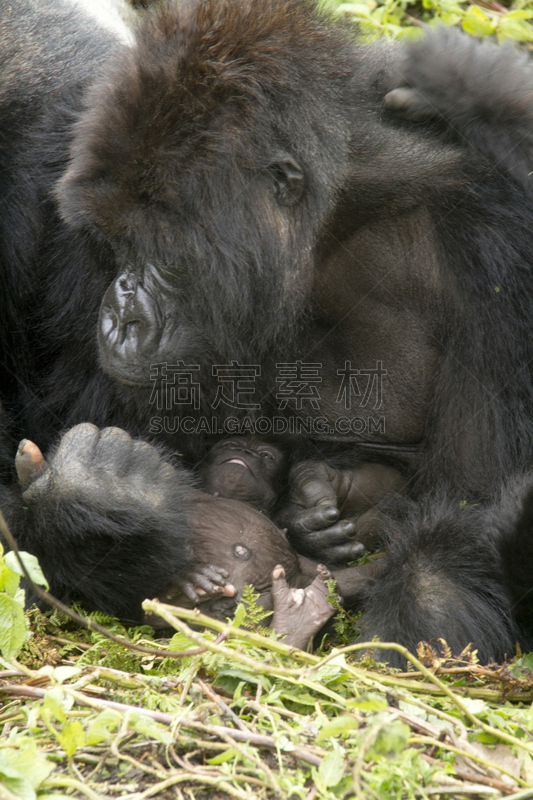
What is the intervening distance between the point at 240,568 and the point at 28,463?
0.84 m

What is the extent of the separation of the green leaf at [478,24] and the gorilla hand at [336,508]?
303 centimetres

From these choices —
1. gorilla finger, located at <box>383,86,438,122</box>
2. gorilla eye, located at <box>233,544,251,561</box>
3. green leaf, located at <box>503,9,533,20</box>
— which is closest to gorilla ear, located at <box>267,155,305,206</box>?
gorilla finger, located at <box>383,86,438,122</box>

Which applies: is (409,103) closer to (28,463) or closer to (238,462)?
(238,462)

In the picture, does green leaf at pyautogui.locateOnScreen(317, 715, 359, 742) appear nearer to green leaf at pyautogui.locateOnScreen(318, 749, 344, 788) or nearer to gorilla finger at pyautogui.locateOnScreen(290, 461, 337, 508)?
green leaf at pyautogui.locateOnScreen(318, 749, 344, 788)

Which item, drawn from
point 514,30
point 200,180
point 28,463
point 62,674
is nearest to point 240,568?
point 28,463

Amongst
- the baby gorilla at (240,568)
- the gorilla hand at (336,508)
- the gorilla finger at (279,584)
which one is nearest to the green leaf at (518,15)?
the gorilla hand at (336,508)

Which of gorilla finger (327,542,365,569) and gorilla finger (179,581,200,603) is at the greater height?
gorilla finger (327,542,365,569)

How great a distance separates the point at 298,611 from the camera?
2.67m

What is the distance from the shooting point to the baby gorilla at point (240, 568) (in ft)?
8.79

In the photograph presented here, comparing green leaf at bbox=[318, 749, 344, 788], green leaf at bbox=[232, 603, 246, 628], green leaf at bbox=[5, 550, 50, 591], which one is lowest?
green leaf at bbox=[5, 550, 50, 591]

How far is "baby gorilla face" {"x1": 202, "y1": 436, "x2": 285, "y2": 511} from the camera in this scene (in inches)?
130

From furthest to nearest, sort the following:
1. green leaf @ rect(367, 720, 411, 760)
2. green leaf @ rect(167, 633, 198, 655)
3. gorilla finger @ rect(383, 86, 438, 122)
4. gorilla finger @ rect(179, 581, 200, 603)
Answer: gorilla finger @ rect(179, 581, 200, 603), gorilla finger @ rect(383, 86, 438, 122), green leaf @ rect(167, 633, 198, 655), green leaf @ rect(367, 720, 411, 760)

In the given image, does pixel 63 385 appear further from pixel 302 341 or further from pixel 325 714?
pixel 325 714

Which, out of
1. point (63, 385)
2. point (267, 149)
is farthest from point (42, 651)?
point (267, 149)
